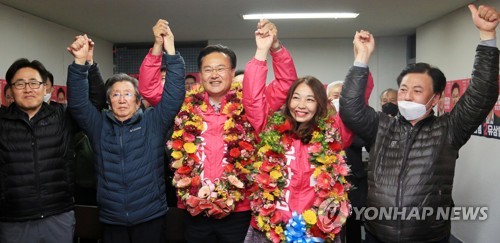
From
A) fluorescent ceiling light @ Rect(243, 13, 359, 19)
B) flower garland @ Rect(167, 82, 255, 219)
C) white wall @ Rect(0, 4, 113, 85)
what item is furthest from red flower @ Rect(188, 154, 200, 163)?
white wall @ Rect(0, 4, 113, 85)

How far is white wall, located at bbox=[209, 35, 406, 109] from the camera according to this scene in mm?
7715

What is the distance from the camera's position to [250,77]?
2.16 m

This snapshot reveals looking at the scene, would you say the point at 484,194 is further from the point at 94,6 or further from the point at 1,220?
the point at 94,6

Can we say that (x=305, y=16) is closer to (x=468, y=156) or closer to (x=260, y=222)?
(x=468, y=156)

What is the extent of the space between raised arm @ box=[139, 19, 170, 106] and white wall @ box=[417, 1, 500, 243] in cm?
350

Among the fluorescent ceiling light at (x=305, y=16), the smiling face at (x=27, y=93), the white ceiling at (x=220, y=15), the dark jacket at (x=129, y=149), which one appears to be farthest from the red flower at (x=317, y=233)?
the fluorescent ceiling light at (x=305, y=16)

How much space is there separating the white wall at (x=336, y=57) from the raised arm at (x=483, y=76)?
5.95m

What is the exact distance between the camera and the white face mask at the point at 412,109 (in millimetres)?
2061

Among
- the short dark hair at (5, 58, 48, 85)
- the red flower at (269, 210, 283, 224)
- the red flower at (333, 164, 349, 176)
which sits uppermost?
the short dark hair at (5, 58, 48, 85)

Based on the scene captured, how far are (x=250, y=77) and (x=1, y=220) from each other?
5.64 feet

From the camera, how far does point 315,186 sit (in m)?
2.10

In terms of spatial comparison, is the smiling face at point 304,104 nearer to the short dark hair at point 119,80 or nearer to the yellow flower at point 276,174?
the yellow flower at point 276,174

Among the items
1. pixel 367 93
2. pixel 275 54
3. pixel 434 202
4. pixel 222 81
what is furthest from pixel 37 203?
pixel 434 202

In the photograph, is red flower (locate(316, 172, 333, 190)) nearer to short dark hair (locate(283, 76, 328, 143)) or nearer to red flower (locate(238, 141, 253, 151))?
short dark hair (locate(283, 76, 328, 143))
